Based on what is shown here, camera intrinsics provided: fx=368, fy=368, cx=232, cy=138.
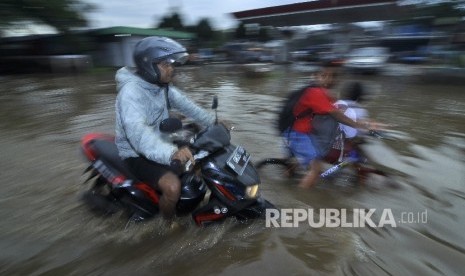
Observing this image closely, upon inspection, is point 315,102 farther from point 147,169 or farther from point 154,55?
point 147,169

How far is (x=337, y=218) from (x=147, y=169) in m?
2.11

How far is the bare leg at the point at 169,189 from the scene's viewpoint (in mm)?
3166

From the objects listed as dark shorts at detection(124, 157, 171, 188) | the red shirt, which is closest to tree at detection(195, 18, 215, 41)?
the red shirt

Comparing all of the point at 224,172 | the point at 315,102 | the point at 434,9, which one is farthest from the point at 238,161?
the point at 434,9

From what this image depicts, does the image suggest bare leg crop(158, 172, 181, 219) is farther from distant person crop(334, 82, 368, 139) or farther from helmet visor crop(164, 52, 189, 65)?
distant person crop(334, 82, 368, 139)

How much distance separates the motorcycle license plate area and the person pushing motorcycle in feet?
1.53

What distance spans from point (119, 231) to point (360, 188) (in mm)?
2944

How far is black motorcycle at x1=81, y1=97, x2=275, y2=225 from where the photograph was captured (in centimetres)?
310

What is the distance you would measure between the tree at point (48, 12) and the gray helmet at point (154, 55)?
74.5 feet

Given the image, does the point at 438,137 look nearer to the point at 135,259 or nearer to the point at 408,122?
the point at 408,122

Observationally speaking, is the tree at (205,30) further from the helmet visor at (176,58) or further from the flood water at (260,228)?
the helmet visor at (176,58)

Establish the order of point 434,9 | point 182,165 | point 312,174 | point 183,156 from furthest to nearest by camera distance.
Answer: point 434,9 → point 312,174 → point 182,165 → point 183,156

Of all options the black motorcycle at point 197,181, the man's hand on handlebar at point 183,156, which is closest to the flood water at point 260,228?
the black motorcycle at point 197,181

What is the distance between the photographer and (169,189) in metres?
3.16
